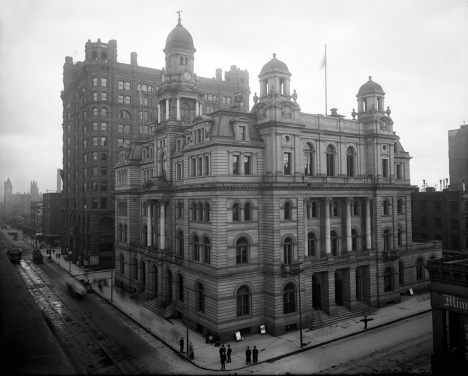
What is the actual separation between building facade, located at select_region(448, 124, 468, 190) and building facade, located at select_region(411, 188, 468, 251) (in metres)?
22.7

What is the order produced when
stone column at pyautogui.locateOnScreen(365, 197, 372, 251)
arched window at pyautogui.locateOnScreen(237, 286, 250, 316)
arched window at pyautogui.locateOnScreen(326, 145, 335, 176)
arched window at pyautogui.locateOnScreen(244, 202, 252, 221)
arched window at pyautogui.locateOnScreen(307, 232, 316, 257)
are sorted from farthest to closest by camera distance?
stone column at pyautogui.locateOnScreen(365, 197, 372, 251), arched window at pyautogui.locateOnScreen(326, 145, 335, 176), arched window at pyautogui.locateOnScreen(307, 232, 316, 257), arched window at pyautogui.locateOnScreen(244, 202, 252, 221), arched window at pyautogui.locateOnScreen(237, 286, 250, 316)

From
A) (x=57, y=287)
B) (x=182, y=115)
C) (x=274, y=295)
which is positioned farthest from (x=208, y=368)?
(x=57, y=287)

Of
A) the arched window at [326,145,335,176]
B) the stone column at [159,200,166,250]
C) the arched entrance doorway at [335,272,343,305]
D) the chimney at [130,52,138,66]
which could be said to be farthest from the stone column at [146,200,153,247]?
the chimney at [130,52,138,66]

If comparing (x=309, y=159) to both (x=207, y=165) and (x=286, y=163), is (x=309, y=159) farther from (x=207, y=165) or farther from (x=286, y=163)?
(x=207, y=165)

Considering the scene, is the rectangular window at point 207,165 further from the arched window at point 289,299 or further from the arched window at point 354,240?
the arched window at point 354,240

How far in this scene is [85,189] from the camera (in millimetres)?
80938

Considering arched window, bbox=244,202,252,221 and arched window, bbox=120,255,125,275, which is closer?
A: arched window, bbox=244,202,252,221

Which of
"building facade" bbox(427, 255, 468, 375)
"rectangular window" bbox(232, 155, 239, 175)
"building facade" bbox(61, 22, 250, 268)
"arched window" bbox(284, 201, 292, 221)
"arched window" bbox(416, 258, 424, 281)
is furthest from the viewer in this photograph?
"building facade" bbox(61, 22, 250, 268)

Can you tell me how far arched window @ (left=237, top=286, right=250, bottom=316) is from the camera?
40.5 meters

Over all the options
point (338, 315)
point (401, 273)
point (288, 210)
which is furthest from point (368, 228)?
point (288, 210)

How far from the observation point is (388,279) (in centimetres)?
5228

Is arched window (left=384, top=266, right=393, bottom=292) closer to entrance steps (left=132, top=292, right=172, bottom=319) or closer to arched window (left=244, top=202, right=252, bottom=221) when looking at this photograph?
arched window (left=244, top=202, right=252, bottom=221)

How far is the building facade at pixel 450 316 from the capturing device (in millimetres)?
28656

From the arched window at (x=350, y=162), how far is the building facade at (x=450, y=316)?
833 inches
